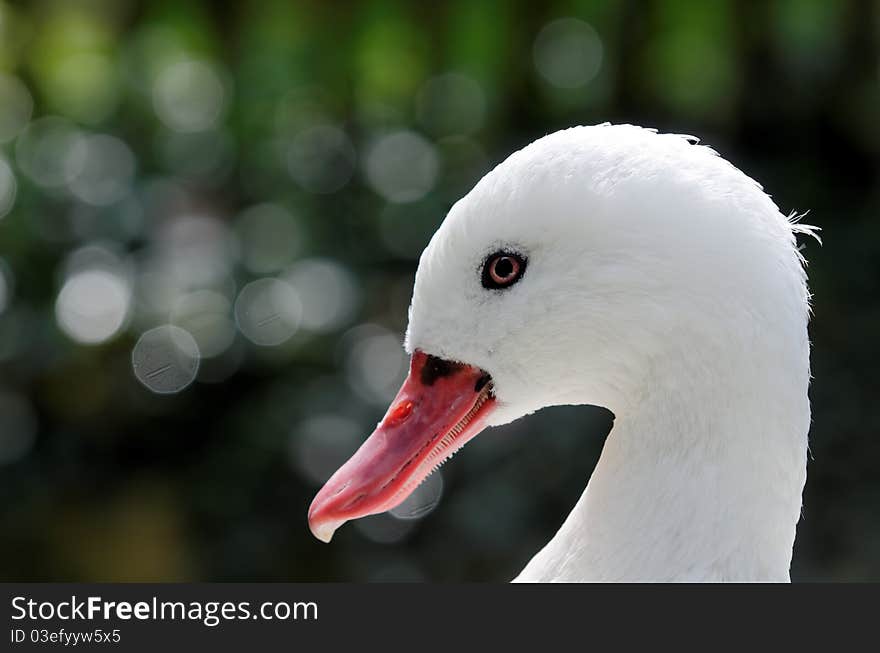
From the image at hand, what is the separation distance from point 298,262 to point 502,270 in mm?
3016

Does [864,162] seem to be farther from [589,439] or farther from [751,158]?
[589,439]

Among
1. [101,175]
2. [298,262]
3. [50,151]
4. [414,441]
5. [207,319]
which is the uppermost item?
[50,151]

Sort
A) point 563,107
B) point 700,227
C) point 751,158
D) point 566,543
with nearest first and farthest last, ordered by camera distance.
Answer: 1. point 700,227
2. point 566,543
3. point 563,107
4. point 751,158

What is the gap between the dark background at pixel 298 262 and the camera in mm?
4348

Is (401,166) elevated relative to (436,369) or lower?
elevated

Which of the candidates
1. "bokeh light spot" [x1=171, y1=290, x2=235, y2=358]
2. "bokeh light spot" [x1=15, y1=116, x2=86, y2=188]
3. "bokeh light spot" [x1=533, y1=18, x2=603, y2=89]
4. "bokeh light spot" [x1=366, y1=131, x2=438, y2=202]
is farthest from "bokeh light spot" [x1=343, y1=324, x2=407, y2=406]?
"bokeh light spot" [x1=15, y1=116, x2=86, y2=188]

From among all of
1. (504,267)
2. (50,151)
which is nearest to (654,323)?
(504,267)

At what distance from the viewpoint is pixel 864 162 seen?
5113 millimetres

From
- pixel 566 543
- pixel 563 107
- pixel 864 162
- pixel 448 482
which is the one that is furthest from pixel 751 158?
pixel 566 543

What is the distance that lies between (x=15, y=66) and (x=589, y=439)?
95.3 inches

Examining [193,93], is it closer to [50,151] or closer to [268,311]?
[50,151]

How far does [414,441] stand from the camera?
6.45 ft

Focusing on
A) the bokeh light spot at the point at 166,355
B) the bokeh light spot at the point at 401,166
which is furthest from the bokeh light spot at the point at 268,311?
the bokeh light spot at the point at 401,166

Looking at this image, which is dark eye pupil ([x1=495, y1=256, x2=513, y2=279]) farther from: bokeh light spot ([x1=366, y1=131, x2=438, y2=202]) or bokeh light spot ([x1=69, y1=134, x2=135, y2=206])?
bokeh light spot ([x1=69, y1=134, x2=135, y2=206])
